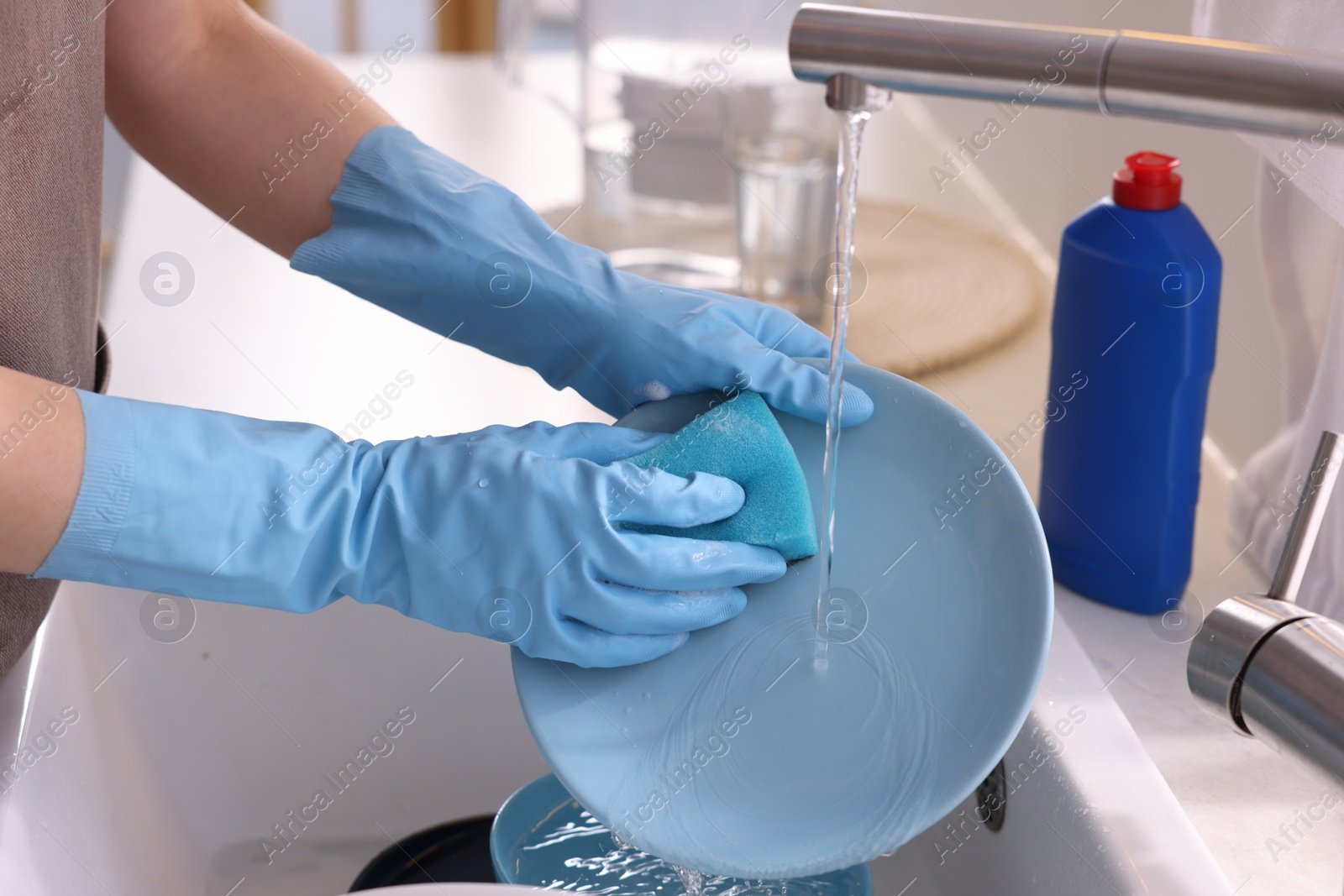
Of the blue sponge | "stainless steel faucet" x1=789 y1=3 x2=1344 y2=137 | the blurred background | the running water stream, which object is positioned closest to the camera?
"stainless steel faucet" x1=789 y1=3 x2=1344 y2=137

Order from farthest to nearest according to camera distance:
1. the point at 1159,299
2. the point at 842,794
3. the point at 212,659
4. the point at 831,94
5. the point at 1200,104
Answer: the point at 212,659
the point at 1159,299
the point at 842,794
the point at 831,94
the point at 1200,104

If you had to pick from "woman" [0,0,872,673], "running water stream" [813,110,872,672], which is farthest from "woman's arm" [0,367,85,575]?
"running water stream" [813,110,872,672]

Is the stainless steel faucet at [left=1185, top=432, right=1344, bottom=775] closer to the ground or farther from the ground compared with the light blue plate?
farther from the ground

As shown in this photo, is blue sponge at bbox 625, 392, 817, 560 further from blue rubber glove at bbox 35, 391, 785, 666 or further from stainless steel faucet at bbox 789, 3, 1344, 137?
stainless steel faucet at bbox 789, 3, 1344, 137

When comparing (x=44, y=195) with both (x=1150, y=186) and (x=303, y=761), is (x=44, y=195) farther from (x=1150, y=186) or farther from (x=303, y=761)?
(x=1150, y=186)

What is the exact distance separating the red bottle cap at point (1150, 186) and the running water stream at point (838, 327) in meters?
0.26

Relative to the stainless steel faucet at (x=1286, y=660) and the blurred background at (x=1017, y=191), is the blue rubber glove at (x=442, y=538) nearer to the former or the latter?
the stainless steel faucet at (x=1286, y=660)

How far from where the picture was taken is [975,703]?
649 mm

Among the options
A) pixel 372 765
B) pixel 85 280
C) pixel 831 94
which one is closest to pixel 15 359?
pixel 85 280

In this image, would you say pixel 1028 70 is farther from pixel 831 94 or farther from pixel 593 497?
pixel 593 497

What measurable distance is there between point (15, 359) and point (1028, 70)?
1.99 ft

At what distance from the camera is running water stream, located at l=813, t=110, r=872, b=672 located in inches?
23.8

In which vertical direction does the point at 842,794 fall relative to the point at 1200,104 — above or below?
below

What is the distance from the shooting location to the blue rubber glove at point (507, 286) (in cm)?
82
